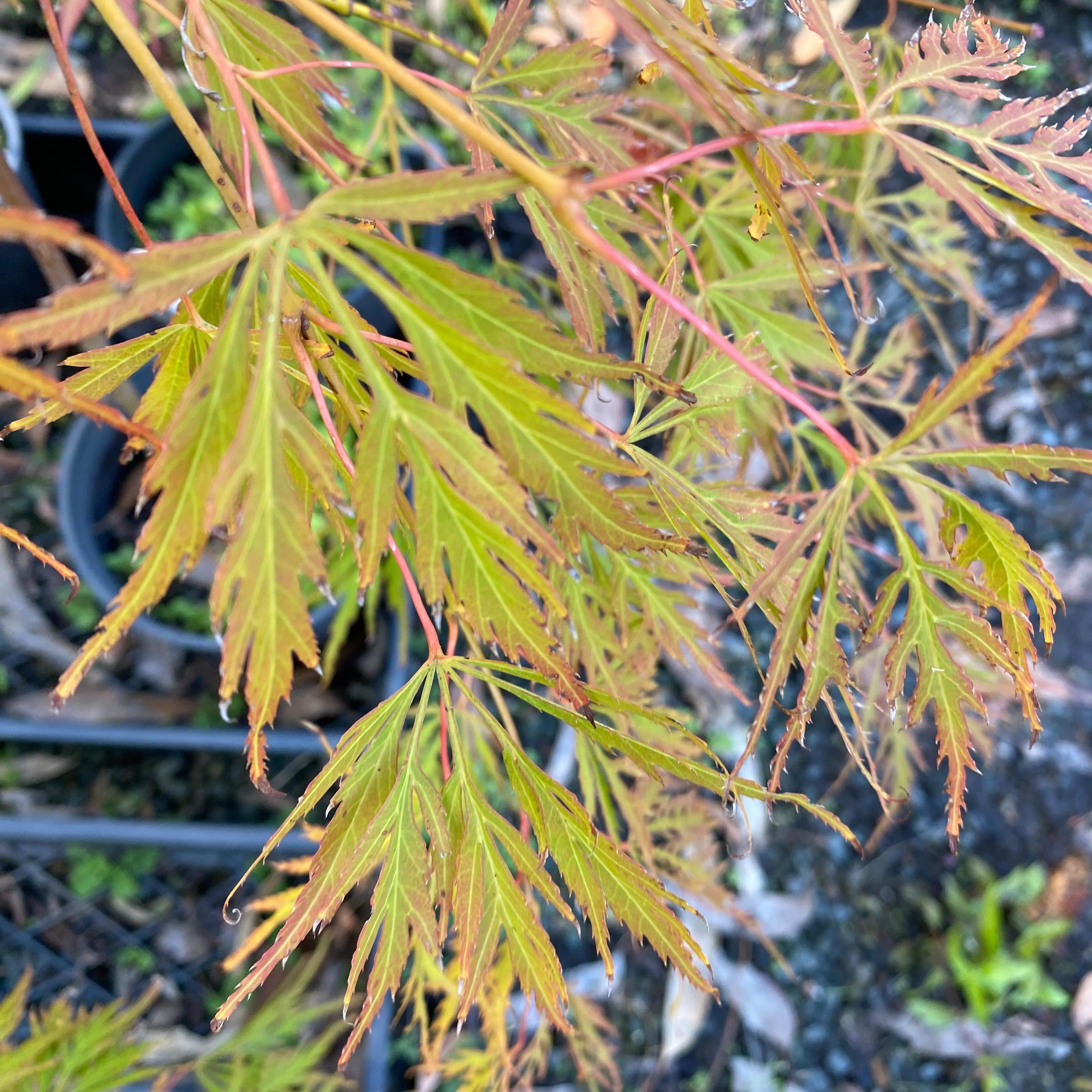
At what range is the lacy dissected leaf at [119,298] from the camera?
0.85 feet

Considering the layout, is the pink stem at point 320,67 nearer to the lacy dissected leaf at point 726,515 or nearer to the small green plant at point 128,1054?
the lacy dissected leaf at point 726,515

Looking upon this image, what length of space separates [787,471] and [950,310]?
1008 mm

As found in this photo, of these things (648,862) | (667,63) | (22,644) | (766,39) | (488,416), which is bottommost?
(22,644)

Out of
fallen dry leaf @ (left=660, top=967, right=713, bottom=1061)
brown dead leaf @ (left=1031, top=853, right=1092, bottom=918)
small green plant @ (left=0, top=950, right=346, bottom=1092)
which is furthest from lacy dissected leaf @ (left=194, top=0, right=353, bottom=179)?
brown dead leaf @ (left=1031, top=853, right=1092, bottom=918)

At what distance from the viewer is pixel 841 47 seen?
0.40 meters

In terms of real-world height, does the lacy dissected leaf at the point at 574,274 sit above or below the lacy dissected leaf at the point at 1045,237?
below

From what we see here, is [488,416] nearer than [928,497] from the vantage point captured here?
Yes

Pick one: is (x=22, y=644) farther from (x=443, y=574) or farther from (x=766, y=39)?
(x=766, y=39)

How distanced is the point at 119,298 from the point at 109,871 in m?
1.16

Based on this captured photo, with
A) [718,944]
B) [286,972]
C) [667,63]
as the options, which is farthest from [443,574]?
[718,944]

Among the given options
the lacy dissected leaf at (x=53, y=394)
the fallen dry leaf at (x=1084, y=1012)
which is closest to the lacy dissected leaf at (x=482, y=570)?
the lacy dissected leaf at (x=53, y=394)

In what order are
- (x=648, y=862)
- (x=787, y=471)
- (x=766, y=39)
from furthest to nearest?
(x=766, y=39) < (x=787, y=471) < (x=648, y=862)

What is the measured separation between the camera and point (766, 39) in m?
1.47

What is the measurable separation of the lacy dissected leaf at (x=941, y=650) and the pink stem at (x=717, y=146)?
197mm
